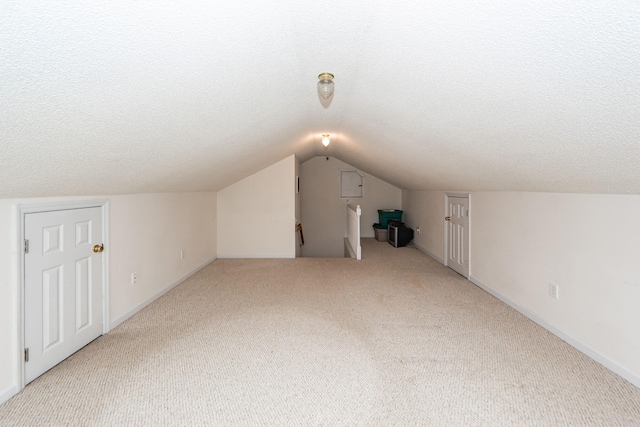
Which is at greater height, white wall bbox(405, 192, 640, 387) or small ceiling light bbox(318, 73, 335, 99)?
small ceiling light bbox(318, 73, 335, 99)

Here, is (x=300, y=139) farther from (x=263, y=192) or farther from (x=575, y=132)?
(x=575, y=132)

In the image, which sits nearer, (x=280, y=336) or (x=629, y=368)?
(x=629, y=368)

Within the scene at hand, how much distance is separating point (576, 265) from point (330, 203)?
5.77 m

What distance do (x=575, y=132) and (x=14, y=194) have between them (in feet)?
10.4

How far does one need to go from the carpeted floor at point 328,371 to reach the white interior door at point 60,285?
125mm

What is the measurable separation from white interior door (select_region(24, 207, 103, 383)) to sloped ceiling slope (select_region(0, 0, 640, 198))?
10.0 inches

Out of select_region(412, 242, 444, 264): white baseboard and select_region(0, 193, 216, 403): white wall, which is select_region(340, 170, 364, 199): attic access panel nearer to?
Result: select_region(412, 242, 444, 264): white baseboard

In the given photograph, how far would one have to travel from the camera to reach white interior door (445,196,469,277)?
4.42 metres

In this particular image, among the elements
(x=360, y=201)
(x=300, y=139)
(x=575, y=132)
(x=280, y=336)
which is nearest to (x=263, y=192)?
(x=300, y=139)

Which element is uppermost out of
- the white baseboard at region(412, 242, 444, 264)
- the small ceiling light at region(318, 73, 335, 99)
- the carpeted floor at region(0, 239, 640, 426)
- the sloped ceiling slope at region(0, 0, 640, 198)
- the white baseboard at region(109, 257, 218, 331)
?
the small ceiling light at region(318, 73, 335, 99)

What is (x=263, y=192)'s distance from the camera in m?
5.78

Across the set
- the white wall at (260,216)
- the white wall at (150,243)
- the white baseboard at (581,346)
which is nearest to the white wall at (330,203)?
the white wall at (260,216)

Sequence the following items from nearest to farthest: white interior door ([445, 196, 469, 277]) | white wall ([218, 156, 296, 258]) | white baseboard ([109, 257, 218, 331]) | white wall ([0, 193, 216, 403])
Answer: white wall ([0, 193, 216, 403]) < white baseboard ([109, 257, 218, 331]) < white interior door ([445, 196, 469, 277]) < white wall ([218, 156, 296, 258])

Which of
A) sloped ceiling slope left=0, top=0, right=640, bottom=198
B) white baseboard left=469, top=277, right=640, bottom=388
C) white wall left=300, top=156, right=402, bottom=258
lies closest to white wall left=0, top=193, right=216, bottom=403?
sloped ceiling slope left=0, top=0, right=640, bottom=198
